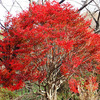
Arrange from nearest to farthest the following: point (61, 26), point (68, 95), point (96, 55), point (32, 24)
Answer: point (61, 26)
point (32, 24)
point (96, 55)
point (68, 95)

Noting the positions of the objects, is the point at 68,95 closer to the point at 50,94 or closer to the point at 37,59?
the point at 50,94

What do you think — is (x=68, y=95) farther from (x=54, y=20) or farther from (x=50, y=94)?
(x=54, y=20)

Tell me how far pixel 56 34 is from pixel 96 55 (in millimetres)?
2574

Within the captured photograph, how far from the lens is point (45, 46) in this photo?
15.5ft

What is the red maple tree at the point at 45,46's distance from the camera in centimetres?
465

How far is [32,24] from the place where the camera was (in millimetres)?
5477

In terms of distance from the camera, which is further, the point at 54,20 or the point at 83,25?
the point at 83,25

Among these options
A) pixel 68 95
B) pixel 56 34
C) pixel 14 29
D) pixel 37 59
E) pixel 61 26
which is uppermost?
pixel 14 29

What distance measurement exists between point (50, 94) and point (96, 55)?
2.98 m

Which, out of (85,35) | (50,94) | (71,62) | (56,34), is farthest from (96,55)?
(50,94)

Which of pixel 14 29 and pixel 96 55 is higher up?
pixel 14 29

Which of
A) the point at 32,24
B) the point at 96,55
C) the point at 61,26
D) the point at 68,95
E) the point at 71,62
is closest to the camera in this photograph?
the point at 71,62

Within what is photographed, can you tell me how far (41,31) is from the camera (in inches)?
183

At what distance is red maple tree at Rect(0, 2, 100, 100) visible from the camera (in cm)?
465
